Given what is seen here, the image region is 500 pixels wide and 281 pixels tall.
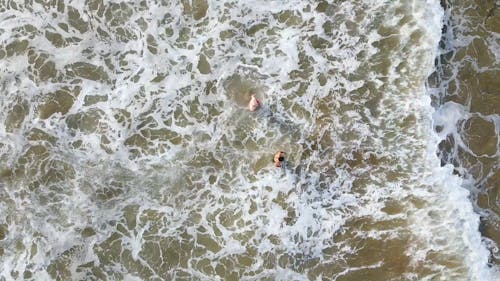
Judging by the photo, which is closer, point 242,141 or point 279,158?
point 279,158

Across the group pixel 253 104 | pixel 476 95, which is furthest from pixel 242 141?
pixel 476 95

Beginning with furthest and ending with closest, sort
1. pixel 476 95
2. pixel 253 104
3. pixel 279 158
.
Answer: pixel 253 104
pixel 279 158
pixel 476 95

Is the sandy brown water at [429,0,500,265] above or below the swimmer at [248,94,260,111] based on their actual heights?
above

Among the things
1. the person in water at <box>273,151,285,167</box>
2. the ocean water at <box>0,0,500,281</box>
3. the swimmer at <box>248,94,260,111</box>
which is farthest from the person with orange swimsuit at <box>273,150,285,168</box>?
the swimmer at <box>248,94,260,111</box>

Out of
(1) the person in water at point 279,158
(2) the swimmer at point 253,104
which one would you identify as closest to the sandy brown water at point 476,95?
(1) the person in water at point 279,158

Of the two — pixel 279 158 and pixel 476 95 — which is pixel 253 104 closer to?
pixel 279 158

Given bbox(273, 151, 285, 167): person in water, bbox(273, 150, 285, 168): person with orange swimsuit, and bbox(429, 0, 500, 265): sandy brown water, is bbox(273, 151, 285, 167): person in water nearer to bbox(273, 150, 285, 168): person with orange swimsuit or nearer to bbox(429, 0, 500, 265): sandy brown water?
bbox(273, 150, 285, 168): person with orange swimsuit
